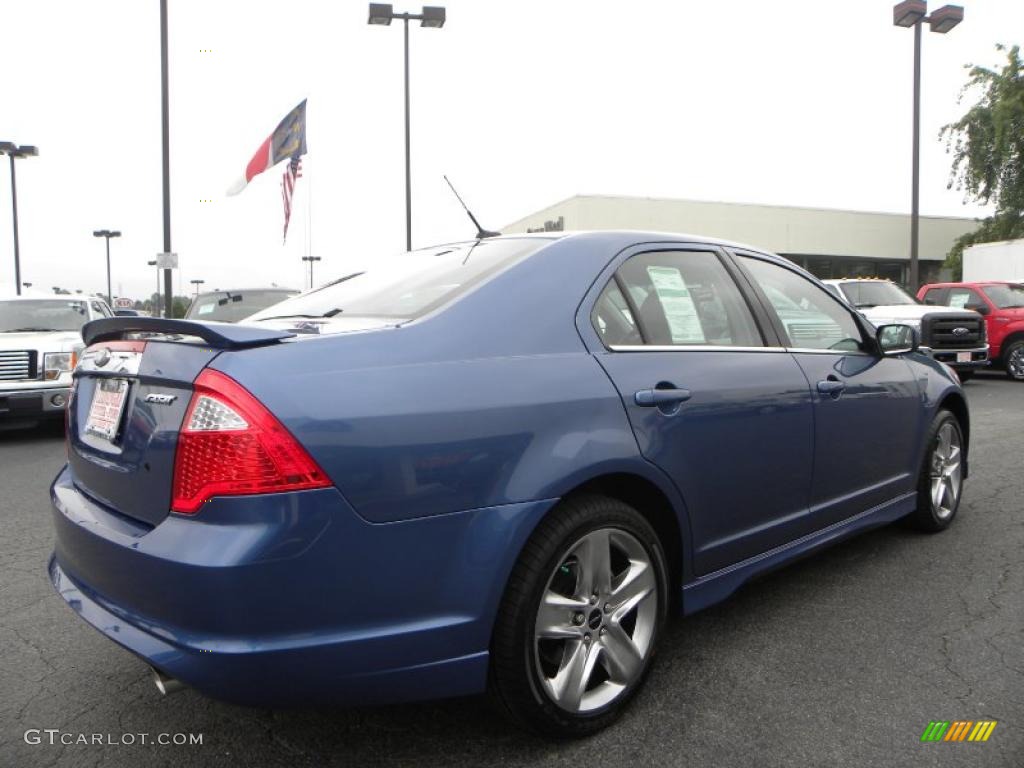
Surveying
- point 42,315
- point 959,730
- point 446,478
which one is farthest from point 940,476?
point 42,315

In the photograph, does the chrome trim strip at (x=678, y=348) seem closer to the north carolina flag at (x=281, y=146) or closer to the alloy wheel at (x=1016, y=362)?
the alloy wheel at (x=1016, y=362)

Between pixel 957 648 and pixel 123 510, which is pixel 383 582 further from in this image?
pixel 957 648

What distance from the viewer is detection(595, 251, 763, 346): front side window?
8.96 feet

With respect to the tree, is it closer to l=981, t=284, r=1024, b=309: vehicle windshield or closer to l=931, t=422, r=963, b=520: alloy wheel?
l=981, t=284, r=1024, b=309: vehicle windshield

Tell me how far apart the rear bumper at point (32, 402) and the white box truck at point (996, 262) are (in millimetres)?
19478

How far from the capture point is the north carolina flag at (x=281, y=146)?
17234 mm

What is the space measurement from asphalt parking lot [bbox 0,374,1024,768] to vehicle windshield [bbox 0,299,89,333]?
6444 mm

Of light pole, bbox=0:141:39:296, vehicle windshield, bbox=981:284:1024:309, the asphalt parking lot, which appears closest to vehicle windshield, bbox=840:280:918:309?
vehicle windshield, bbox=981:284:1024:309

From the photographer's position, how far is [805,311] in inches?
141

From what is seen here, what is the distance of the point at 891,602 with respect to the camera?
3.37 meters

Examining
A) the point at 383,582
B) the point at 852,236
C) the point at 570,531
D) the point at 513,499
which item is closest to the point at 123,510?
the point at 383,582

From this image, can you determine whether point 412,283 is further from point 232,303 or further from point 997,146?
point 997,146

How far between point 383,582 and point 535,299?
99 cm

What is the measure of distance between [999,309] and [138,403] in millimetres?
14949
